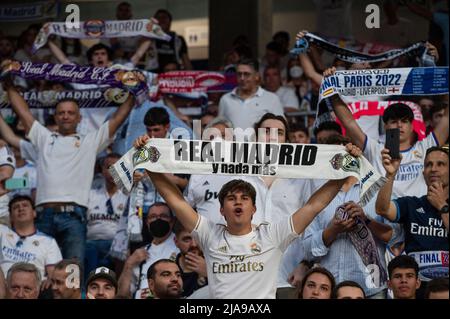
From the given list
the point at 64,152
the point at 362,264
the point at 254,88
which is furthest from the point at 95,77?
the point at 362,264

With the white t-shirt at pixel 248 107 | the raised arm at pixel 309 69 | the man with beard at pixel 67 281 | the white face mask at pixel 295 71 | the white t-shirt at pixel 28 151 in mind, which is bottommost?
the man with beard at pixel 67 281

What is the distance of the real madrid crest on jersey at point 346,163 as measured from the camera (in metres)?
9.21

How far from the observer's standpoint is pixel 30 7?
14.6m

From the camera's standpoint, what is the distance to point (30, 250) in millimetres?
11078

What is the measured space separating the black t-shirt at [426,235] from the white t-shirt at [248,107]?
251 cm

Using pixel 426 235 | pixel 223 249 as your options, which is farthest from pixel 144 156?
pixel 426 235

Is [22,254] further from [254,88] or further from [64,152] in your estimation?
[254,88]

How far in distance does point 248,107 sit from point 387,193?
2.88m

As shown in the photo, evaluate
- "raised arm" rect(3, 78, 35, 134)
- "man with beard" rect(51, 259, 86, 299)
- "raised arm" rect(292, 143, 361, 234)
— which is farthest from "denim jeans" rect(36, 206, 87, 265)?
"raised arm" rect(292, 143, 361, 234)

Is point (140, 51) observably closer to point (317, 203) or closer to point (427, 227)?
point (427, 227)

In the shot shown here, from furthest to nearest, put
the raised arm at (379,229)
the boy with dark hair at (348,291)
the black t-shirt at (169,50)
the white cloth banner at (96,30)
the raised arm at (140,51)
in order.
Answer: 1. the black t-shirt at (169,50)
2. the raised arm at (140,51)
3. the white cloth banner at (96,30)
4. the raised arm at (379,229)
5. the boy with dark hair at (348,291)

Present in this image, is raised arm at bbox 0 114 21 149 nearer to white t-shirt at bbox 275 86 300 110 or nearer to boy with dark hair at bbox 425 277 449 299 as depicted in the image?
white t-shirt at bbox 275 86 300 110

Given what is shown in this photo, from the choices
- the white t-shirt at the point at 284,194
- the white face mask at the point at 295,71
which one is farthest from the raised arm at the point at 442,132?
the white face mask at the point at 295,71

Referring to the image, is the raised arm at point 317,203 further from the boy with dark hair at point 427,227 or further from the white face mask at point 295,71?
the white face mask at point 295,71
